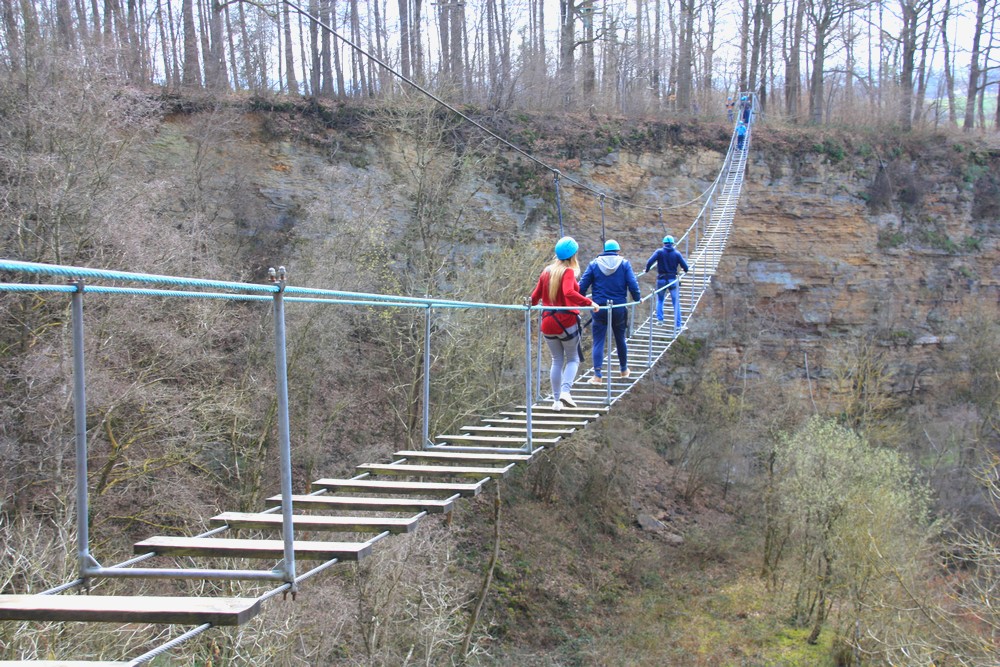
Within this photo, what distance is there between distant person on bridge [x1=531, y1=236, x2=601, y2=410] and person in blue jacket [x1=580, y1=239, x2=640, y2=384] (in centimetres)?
63

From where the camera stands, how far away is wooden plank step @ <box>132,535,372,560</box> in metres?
2.67

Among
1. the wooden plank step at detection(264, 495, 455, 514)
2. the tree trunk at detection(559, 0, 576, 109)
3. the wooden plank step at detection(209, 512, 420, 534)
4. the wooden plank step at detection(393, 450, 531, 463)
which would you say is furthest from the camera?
the tree trunk at detection(559, 0, 576, 109)

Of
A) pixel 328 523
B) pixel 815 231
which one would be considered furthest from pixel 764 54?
pixel 328 523

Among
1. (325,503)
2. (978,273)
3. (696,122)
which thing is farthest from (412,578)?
(978,273)

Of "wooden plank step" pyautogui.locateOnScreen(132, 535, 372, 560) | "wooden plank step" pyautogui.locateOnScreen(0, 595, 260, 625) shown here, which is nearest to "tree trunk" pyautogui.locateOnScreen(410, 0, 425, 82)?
"wooden plank step" pyautogui.locateOnScreen(132, 535, 372, 560)

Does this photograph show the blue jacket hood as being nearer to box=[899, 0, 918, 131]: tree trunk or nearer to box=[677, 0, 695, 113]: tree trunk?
box=[677, 0, 695, 113]: tree trunk

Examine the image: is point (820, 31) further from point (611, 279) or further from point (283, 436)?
point (283, 436)

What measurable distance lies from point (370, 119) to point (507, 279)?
6.59 m

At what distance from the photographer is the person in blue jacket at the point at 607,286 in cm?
653

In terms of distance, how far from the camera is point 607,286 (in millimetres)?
6574

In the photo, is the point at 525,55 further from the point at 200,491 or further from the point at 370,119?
A: the point at 200,491

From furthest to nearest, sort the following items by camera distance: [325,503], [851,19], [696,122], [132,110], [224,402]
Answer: [851,19] → [696,122] → [132,110] → [224,402] → [325,503]

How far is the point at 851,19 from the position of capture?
26.6m

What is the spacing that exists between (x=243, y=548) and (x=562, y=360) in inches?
149
